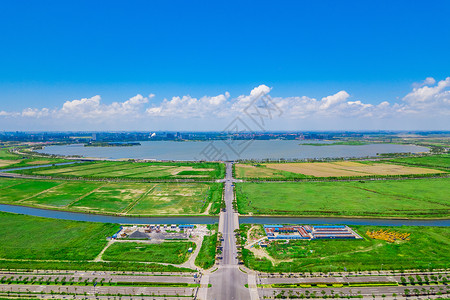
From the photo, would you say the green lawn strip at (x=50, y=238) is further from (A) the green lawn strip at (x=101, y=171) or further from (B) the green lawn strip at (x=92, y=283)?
(A) the green lawn strip at (x=101, y=171)

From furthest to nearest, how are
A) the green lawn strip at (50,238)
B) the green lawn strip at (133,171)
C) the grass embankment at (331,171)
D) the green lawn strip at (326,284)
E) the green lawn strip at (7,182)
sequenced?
the green lawn strip at (133,171) < the grass embankment at (331,171) < the green lawn strip at (7,182) < the green lawn strip at (50,238) < the green lawn strip at (326,284)

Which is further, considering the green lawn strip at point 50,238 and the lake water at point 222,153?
the lake water at point 222,153

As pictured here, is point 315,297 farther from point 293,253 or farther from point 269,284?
point 293,253

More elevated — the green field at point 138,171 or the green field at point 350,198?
the green field at point 138,171

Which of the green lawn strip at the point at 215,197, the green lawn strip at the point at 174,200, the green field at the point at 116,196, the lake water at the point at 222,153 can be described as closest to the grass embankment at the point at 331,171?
the green lawn strip at the point at 215,197

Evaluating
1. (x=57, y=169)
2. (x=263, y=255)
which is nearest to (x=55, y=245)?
(x=263, y=255)

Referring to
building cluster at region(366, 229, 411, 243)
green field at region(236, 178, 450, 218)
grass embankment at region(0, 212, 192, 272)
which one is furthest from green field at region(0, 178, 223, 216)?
building cluster at region(366, 229, 411, 243)

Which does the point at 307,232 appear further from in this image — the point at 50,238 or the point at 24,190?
the point at 24,190

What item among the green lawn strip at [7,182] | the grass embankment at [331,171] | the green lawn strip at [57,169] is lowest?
the green lawn strip at [7,182]
